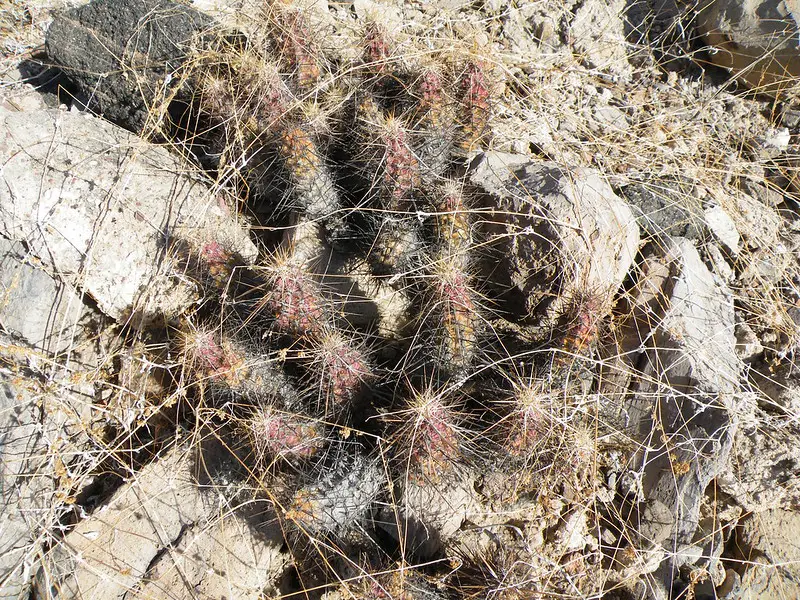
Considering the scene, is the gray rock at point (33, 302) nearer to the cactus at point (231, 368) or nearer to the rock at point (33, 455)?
the rock at point (33, 455)

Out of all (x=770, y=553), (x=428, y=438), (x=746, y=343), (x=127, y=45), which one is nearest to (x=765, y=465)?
(x=770, y=553)

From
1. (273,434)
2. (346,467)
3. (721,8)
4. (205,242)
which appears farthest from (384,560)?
(721,8)

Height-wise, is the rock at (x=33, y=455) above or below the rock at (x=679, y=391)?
below

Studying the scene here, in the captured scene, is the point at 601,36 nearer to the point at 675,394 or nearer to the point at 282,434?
the point at 675,394

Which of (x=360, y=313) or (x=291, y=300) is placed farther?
(x=360, y=313)

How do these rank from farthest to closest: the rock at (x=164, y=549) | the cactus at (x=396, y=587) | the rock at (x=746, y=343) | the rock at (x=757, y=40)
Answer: the rock at (x=757, y=40)
the rock at (x=746, y=343)
the rock at (x=164, y=549)
the cactus at (x=396, y=587)

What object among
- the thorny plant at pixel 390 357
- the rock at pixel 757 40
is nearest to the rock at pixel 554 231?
the thorny plant at pixel 390 357
